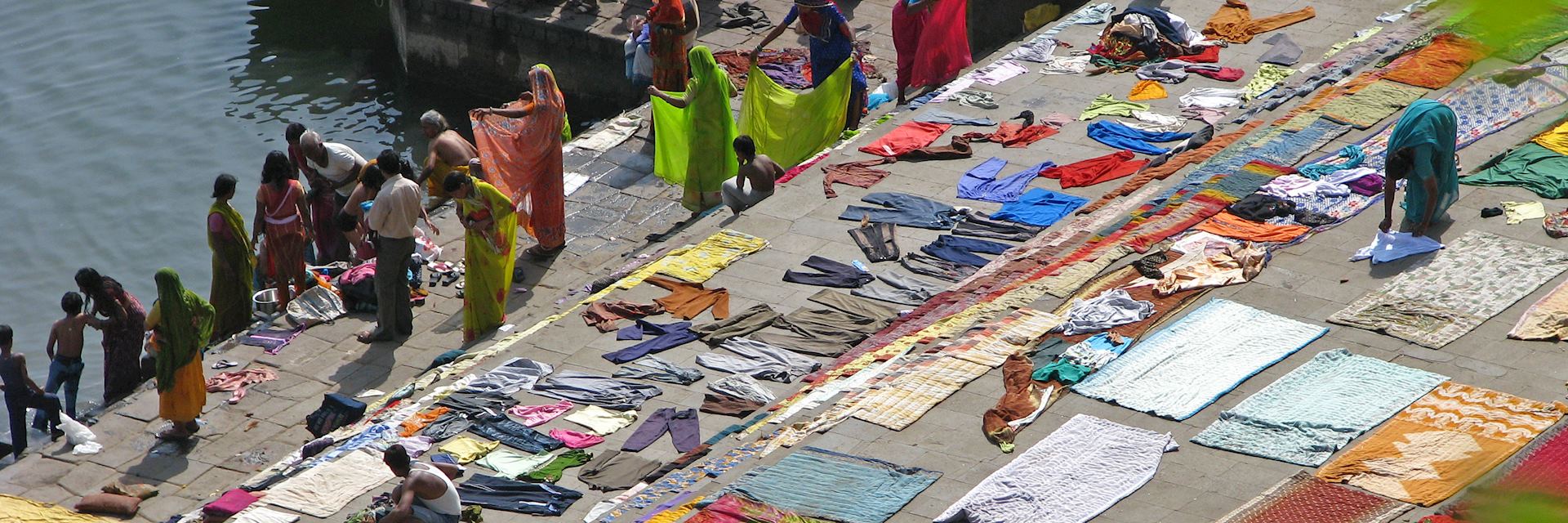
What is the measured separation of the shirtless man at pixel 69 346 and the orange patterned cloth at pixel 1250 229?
A: 7.86m

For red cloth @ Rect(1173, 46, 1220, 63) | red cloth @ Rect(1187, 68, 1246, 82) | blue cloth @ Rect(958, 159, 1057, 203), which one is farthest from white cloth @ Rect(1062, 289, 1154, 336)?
red cloth @ Rect(1173, 46, 1220, 63)

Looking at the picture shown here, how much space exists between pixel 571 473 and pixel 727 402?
1.18 metres

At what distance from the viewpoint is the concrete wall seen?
18281 millimetres

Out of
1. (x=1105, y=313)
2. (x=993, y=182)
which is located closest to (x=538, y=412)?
(x=1105, y=313)

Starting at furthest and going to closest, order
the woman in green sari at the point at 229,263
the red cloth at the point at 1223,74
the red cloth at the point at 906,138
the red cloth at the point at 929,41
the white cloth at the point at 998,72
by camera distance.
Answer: the white cloth at the point at 998,72 → the red cloth at the point at 929,41 → the red cloth at the point at 1223,74 → the red cloth at the point at 906,138 → the woman in green sari at the point at 229,263

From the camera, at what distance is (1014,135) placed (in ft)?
45.4

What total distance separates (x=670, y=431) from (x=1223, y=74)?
7.45 m

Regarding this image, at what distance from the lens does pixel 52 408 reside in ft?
36.6

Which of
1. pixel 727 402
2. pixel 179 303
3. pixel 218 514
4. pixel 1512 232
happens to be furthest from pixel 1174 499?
pixel 179 303

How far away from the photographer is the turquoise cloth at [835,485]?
8.21 metres

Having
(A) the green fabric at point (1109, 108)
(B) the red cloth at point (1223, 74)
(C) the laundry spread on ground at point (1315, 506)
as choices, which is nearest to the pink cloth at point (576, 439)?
(C) the laundry spread on ground at point (1315, 506)

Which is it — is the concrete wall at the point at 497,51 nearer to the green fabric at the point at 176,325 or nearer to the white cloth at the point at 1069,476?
the green fabric at the point at 176,325

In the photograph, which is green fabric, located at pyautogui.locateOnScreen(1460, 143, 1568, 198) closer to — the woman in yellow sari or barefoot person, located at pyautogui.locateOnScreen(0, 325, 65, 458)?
the woman in yellow sari

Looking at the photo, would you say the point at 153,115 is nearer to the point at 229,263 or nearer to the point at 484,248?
the point at 229,263
